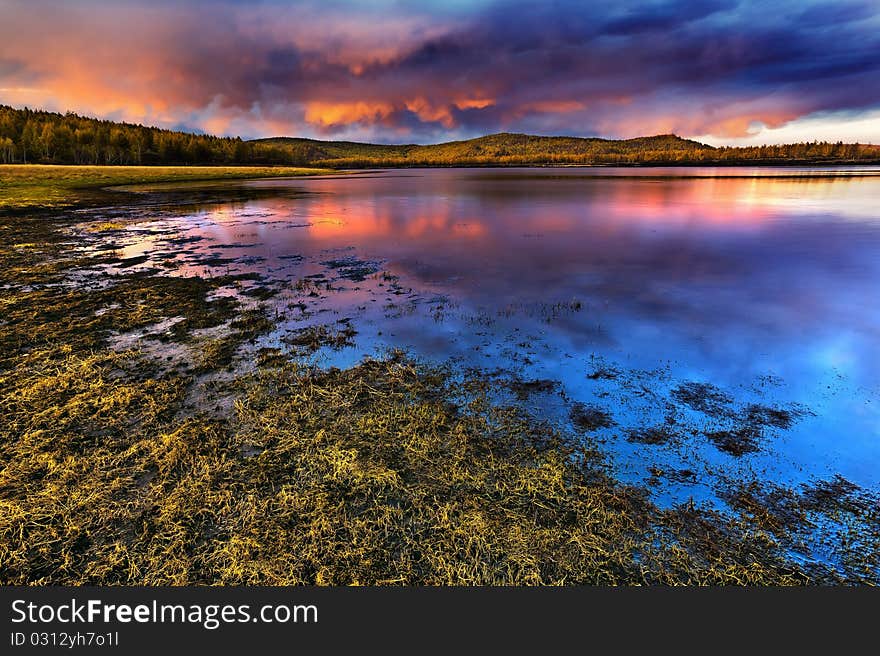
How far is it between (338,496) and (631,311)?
12.0m

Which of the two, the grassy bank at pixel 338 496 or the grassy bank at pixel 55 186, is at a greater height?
the grassy bank at pixel 55 186

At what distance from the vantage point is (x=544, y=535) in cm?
534

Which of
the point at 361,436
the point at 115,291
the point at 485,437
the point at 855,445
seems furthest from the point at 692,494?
the point at 115,291

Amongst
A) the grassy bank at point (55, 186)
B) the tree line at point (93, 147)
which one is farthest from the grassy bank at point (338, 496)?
the tree line at point (93, 147)

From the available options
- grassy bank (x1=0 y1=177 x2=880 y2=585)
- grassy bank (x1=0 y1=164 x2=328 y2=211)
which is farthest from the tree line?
grassy bank (x1=0 y1=177 x2=880 y2=585)

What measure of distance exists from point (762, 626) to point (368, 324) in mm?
10851

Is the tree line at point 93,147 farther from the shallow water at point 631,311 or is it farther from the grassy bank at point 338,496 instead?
the grassy bank at point 338,496

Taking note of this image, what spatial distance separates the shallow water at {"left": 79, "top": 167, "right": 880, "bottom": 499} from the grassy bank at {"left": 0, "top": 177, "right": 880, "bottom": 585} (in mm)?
923

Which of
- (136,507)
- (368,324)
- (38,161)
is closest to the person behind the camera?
(136,507)

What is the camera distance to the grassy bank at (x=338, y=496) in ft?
16.1

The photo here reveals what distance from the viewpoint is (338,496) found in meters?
5.98

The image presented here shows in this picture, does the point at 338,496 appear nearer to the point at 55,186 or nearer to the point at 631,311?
the point at 631,311

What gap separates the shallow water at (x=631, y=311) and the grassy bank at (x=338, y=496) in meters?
0.92

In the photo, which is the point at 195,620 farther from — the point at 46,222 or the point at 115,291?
the point at 46,222
